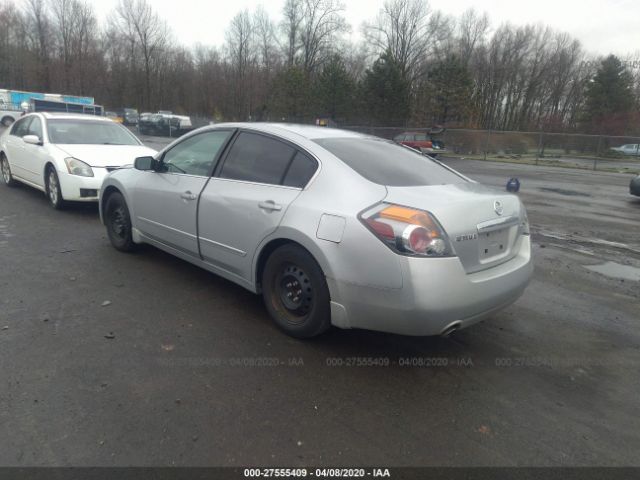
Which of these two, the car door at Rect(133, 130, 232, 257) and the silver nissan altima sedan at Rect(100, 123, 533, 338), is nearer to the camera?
the silver nissan altima sedan at Rect(100, 123, 533, 338)

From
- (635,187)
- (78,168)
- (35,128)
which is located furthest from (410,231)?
(635,187)

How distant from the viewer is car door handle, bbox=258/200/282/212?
133 inches

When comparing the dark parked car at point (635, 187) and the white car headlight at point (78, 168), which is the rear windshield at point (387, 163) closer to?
the white car headlight at point (78, 168)

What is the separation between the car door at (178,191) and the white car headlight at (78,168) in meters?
2.57

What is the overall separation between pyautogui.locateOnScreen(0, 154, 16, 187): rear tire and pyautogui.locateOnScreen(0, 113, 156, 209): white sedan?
94mm

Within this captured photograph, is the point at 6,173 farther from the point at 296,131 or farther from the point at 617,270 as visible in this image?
the point at 617,270

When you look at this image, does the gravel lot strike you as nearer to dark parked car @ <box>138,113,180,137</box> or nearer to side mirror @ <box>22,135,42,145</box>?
side mirror @ <box>22,135,42,145</box>

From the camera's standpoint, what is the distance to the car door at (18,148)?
8.20m

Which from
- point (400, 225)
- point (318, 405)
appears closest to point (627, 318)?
point (400, 225)

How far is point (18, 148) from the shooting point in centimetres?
834

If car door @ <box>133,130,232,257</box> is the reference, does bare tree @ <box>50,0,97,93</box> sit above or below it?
above

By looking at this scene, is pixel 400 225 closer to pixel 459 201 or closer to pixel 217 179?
pixel 459 201

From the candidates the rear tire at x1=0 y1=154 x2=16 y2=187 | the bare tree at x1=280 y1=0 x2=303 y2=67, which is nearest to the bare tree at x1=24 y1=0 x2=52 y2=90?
the bare tree at x1=280 y1=0 x2=303 y2=67

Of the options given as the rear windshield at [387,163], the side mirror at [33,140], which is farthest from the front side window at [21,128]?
the rear windshield at [387,163]
